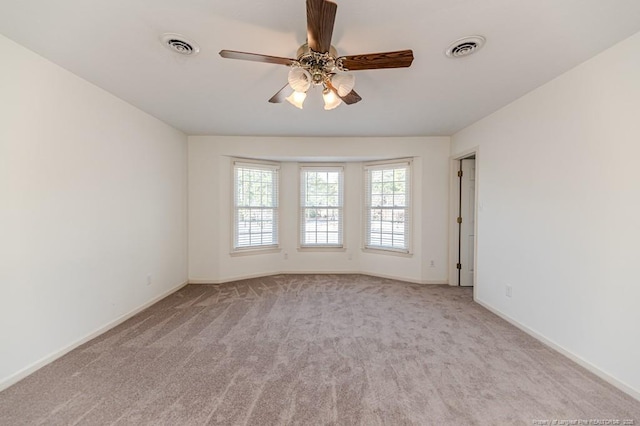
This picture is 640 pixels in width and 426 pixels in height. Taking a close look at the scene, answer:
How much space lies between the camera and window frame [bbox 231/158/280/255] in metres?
4.73

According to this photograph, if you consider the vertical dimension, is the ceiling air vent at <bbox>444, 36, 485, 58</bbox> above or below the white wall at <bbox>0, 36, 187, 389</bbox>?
above

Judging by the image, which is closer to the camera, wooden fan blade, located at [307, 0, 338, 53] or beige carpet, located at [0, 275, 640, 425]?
wooden fan blade, located at [307, 0, 338, 53]

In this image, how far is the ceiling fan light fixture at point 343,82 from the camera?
1.91 metres

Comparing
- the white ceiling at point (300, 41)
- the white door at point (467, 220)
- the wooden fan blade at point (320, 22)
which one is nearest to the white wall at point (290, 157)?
the white door at point (467, 220)

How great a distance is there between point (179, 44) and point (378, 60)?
1419mm

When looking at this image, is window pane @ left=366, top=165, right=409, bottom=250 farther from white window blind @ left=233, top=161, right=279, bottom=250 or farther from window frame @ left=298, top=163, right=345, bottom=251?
white window blind @ left=233, top=161, right=279, bottom=250

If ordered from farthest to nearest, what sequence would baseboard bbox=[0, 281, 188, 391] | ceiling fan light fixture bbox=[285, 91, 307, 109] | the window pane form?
the window pane
ceiling fan light fixture bbox=[285, 91, 307, 109]
baseboard bbox=[0, 281, 188, 391]

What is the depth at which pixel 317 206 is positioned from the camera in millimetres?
5242

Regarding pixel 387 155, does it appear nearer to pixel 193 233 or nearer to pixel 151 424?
pixel 193 233

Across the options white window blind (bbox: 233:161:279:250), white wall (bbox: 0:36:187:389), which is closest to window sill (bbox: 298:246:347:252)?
white window blind (bbox: 233:161:279:250)

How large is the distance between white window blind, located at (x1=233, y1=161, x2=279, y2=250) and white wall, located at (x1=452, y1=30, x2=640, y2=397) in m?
3.53

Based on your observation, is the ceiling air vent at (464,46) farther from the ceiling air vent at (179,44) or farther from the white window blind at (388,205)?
the white window blind at (388,205)

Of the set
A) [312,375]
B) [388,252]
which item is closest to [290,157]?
[388,252]

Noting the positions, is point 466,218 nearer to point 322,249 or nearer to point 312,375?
point 322,249
